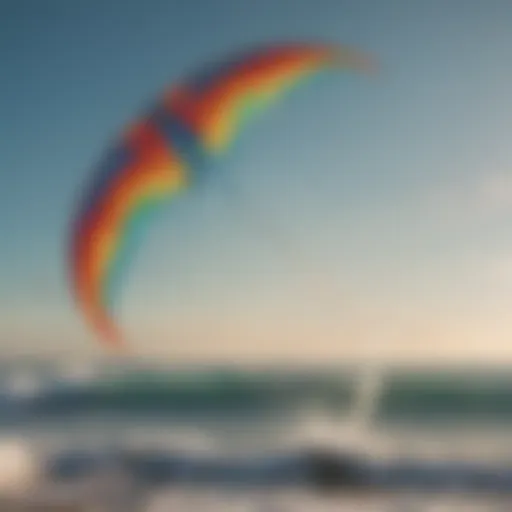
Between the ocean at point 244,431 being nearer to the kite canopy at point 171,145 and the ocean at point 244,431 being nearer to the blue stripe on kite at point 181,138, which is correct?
the kite canopy at point 171,145

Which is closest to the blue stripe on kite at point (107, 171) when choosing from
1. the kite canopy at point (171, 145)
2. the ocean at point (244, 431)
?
the kite canopy at point (171, 145)

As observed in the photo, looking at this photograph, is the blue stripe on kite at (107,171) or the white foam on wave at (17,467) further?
the white foam on wave at (17,467)

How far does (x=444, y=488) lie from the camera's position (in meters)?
4.02

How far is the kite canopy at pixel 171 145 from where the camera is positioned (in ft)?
12.2

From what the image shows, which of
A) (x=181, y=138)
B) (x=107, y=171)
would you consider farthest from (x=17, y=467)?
(x=181, y=138)

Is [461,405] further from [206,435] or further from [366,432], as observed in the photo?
[206,435]

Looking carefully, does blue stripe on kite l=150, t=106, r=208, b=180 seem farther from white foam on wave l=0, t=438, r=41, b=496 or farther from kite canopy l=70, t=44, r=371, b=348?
white foam on wave l=0, t=438, r=41, b=496

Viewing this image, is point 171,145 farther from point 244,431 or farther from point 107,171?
point 244,431

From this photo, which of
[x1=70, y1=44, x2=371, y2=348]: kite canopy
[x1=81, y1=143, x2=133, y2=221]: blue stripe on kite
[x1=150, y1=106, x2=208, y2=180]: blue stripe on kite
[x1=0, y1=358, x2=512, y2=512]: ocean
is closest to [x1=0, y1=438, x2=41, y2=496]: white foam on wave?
[x1=0, y1=358, x2=512, y2=512]: ocean

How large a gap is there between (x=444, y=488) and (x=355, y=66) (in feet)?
6.85

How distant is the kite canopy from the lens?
147 inches

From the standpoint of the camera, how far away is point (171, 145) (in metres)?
3.76

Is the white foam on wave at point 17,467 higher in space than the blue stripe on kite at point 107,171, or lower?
lower

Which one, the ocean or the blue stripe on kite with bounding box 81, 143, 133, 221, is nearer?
the blue stripe on kite with bounding box 81, 143, 133, 221
